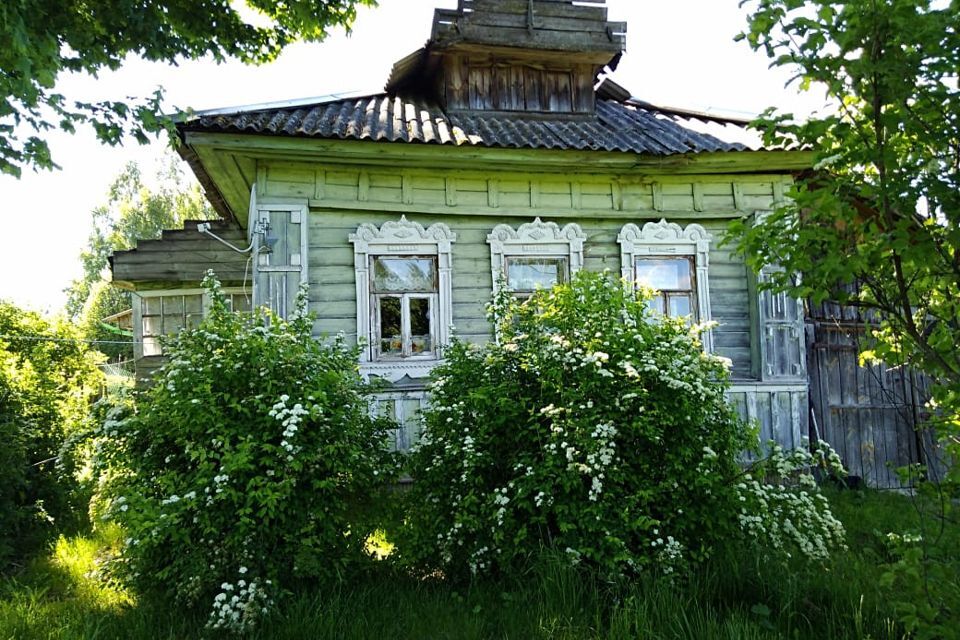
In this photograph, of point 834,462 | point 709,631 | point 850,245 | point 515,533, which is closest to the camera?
point 850,245

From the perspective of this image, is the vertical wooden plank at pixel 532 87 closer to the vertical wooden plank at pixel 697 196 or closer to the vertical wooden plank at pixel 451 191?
the vertical wooden plank at pixel 451 191

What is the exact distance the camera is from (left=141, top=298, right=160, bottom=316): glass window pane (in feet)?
32.3

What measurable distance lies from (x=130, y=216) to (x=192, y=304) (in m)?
18.4

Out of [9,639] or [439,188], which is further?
[439,188]

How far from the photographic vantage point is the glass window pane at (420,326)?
702 cm

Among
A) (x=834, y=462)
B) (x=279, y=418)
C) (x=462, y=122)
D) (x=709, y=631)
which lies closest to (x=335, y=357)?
(x=279, y=418)

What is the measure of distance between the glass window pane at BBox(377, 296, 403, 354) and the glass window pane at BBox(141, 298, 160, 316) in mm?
4732

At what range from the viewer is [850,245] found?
8.69 feet

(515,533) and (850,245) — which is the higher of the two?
(850,245)

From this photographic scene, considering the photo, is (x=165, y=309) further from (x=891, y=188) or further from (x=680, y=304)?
(x=891, y=188)

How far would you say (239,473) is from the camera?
3926 mm

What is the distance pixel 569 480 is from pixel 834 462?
6.04 ft

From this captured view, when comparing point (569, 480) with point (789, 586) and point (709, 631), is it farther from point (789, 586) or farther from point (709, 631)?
point (789, 586)

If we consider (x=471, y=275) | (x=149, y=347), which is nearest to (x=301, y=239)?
(x=471, y=275)
